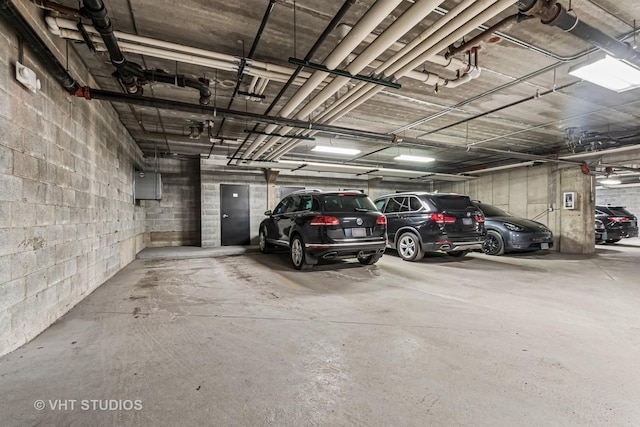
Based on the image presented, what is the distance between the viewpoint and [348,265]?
18.5 feet

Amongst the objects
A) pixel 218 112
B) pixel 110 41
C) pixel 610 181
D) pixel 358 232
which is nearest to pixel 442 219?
pixel 358 232

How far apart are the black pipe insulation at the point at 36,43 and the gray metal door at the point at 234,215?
6.25 meters

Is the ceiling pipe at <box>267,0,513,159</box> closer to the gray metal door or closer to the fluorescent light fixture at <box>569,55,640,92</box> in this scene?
the fluorescent light fixture at <box>569,55,640,92</box>

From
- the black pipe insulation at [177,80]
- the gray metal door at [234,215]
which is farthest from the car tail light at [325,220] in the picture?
the gray metal door at [234,215]

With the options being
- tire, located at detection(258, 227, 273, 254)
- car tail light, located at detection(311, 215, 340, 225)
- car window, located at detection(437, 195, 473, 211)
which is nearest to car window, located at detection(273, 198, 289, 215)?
tire, located at detection(258, 227, 273, 254)

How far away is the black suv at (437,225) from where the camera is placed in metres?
5.81

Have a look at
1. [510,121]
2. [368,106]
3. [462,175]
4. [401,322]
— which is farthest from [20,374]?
[462,175]

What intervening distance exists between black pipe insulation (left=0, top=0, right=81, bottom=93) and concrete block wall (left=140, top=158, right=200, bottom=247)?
6281mm

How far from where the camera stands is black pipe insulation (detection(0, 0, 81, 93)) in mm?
1983

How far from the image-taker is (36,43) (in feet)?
7.61

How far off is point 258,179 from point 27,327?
7755mm

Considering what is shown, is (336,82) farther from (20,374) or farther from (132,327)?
(20,374)

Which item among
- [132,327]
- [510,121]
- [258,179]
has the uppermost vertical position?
[510,121]

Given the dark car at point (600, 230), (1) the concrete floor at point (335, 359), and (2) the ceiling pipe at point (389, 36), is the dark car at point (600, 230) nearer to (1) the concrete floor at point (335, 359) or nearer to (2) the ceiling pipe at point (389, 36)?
(1) the concrete floor at point (335, 359)
